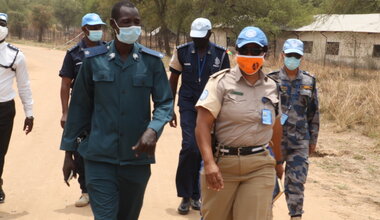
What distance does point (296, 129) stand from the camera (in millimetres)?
4852

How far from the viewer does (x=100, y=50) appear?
136 inches

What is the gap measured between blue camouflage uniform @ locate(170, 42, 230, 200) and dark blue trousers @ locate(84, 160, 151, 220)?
177 cm

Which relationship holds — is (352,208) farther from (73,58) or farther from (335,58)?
(335,58)

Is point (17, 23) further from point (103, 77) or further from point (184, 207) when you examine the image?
point (103, 77)

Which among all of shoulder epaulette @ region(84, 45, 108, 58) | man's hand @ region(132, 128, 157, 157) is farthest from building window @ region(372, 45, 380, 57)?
man's hand @ region(132, 128, 157, 157)

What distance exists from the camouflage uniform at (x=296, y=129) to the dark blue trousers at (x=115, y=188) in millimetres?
1808

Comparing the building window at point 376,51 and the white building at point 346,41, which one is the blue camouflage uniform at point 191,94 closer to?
the white building at point 346,41

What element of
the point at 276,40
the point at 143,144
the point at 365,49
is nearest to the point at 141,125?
the point at 143,144

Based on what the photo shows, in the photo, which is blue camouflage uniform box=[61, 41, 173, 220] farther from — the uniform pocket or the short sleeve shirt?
the short sleeve shirt

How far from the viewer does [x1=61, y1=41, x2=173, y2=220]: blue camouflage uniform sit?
3.36 metres

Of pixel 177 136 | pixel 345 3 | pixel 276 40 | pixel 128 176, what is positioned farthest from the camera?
pixel 276 40

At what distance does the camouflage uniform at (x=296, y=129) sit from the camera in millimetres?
4824

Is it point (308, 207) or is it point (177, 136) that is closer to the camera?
point (308, 207)

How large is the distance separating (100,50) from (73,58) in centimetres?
184
